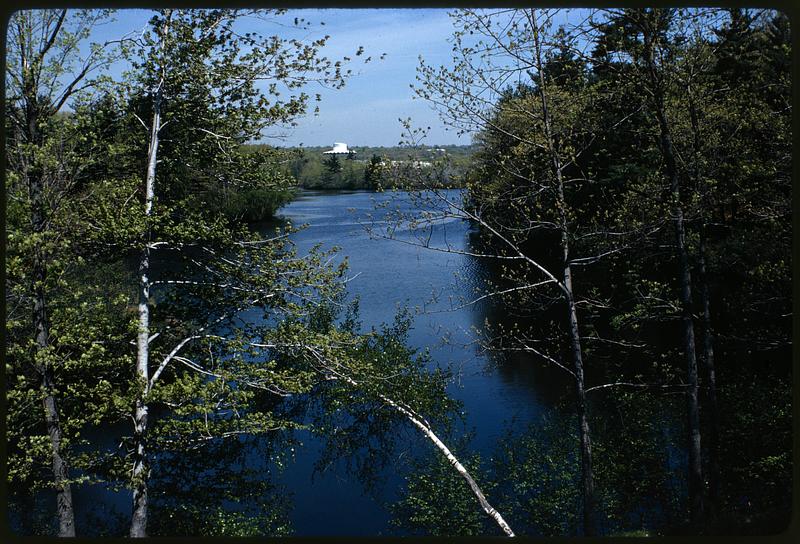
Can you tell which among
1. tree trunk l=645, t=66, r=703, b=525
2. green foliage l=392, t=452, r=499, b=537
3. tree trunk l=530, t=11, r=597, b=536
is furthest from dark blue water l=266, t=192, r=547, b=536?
tree trunk l=645, t=66, r=703, b=525

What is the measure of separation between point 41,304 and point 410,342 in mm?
4210

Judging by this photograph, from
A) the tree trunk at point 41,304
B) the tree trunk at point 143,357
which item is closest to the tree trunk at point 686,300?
the tree trunk at point 143,357

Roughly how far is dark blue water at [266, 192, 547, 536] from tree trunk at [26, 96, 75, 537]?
205 centimetres

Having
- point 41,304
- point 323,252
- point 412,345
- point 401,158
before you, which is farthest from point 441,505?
point 41,304

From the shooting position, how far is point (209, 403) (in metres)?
4.27

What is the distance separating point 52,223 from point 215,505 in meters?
2.50

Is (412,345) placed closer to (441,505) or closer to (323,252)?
(441,505)

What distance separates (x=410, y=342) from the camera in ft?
24.9

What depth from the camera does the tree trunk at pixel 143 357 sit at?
170 inches

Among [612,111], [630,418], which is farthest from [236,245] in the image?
[630,418]

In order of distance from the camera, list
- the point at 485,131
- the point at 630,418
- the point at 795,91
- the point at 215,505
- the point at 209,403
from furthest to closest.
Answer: the point at 630,418 → the point at 215,505 → the point at 485,131 → the point at 209,403 → the point at 795,91

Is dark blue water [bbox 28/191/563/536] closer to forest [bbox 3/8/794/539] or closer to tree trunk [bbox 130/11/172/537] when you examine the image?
forest [bbox 3/8/794/539]

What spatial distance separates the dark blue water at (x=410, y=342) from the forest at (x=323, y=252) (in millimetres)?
156

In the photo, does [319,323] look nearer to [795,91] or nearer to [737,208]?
[737,208]
